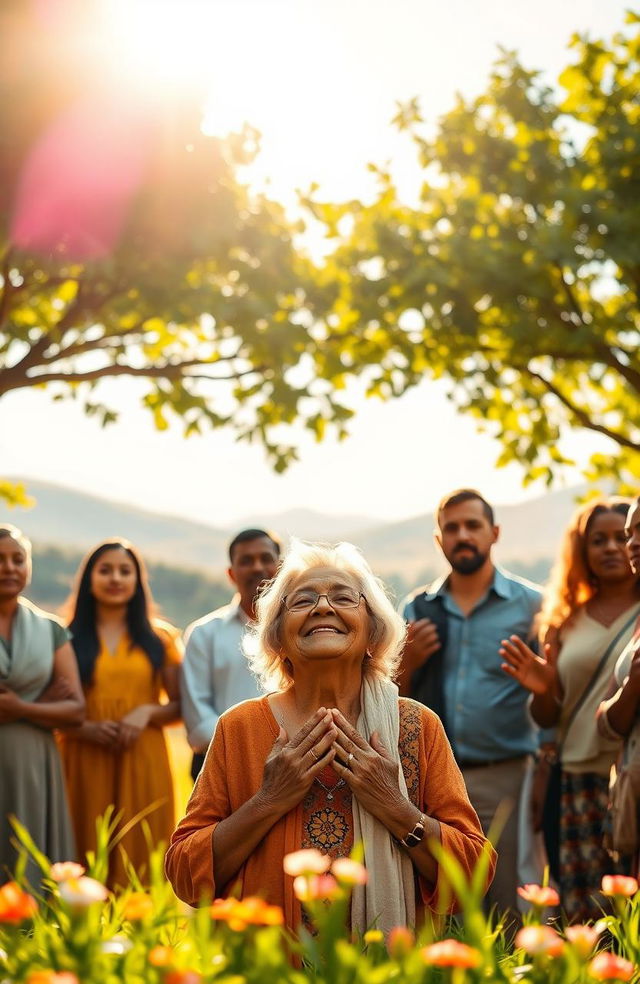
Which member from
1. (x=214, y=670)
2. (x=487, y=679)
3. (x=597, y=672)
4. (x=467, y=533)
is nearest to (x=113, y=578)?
(x=214, y=670)

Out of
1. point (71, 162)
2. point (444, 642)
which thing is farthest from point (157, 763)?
point (71, 162)

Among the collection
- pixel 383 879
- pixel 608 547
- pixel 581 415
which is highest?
pixel 581 415

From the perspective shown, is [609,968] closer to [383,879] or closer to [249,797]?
[383,879]

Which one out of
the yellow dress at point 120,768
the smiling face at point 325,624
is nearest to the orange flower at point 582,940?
the smiling face at point 325,624

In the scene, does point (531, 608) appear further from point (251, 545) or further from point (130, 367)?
point (130, 367)

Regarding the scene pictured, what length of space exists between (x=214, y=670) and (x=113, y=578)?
92 cm

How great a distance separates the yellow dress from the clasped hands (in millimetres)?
3830

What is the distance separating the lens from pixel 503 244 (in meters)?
10.6

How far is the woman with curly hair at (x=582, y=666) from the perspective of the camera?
5.59 meters

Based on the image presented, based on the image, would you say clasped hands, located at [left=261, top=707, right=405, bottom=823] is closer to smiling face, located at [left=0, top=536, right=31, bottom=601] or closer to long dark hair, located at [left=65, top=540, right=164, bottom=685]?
smiling face, located at [left=0, top=536, right=31, bottom=601]

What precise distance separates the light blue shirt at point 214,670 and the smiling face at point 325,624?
3.01 metres

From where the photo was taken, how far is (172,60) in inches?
354

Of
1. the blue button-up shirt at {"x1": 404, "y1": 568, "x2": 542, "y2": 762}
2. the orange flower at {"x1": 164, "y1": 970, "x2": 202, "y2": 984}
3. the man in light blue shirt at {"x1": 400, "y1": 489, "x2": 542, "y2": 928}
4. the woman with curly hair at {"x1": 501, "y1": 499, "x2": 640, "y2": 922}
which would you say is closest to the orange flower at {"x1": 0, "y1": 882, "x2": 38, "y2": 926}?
the orange flower at {"x1": 164, "y1": 970, "x2": 202, "y2": 984}

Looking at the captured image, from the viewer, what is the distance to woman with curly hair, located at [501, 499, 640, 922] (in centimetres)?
559
